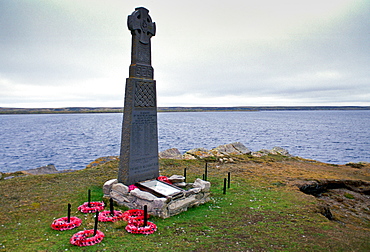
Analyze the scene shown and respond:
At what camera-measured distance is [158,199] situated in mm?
10031

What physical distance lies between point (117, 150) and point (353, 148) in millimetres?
48740

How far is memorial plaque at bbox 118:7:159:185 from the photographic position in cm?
1221

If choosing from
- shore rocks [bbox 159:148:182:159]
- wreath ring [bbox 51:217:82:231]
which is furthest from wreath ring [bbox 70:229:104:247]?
shore rocks [bbox 159:148:182:159]

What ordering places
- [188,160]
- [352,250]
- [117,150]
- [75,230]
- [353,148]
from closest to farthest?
[352,250], [75,230], [188,160], [117,150], [353,148]

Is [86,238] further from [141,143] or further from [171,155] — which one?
[171,155]

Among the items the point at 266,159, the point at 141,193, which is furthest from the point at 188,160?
the point at 141,193

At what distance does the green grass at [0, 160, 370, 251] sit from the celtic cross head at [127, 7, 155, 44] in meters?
8.40

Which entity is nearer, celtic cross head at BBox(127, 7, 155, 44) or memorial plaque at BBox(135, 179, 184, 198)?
memorial plaque at BBox(135, 179, 184, 198)

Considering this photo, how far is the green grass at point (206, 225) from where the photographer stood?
7832 millimetres

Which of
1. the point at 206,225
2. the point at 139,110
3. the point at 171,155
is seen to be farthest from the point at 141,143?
the point at 171,155

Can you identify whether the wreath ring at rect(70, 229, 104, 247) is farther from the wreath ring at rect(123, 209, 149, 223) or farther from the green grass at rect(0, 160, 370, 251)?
the wreath ring at rect(123, 209, 149, 223)

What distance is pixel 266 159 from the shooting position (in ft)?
81.5

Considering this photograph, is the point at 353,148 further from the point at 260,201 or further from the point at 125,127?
the point at 125,127

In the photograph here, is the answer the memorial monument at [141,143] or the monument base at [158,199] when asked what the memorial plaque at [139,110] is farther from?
the monument base at [158,199]
